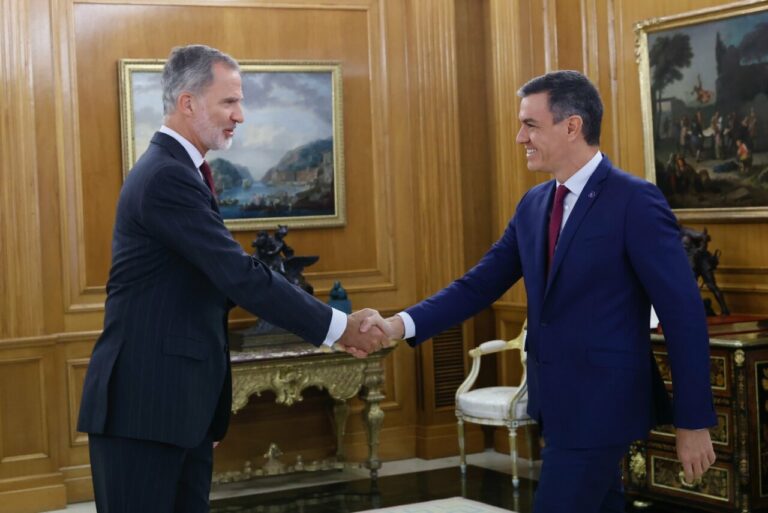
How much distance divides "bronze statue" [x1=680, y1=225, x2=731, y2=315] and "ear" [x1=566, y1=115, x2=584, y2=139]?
2756 mm

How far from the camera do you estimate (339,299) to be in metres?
7.20

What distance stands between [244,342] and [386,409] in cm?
136

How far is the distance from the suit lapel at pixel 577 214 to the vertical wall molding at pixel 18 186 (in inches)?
168

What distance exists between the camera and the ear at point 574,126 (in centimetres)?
339

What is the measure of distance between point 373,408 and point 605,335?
4.11 metres

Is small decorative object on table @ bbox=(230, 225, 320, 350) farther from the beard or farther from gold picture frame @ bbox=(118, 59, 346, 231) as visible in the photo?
the beard

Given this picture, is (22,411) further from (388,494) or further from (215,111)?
(215,111)

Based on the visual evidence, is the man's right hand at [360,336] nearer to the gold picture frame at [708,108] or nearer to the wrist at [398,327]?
the wrist at [398,327]

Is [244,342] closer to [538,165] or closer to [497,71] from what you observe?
[497,71]

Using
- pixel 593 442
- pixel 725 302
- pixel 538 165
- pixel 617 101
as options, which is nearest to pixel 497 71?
pixel 617 101

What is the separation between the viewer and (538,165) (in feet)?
11.3

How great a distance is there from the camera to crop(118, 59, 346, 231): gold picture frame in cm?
735

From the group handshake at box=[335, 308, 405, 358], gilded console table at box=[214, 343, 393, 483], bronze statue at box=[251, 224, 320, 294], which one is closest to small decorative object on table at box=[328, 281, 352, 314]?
bronze statue at box=[251, 224, 320, 294]

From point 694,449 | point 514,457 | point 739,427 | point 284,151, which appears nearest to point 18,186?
point 284,151
